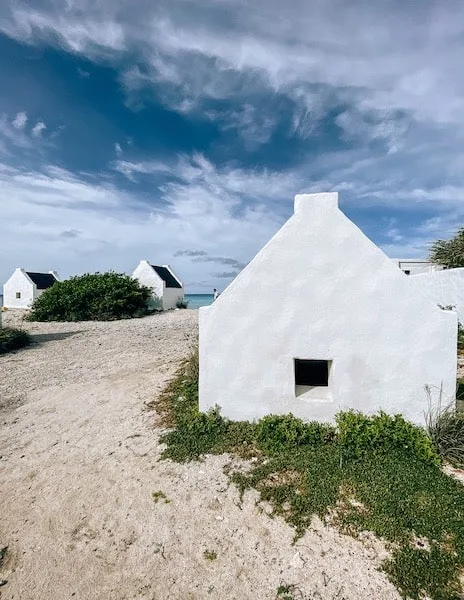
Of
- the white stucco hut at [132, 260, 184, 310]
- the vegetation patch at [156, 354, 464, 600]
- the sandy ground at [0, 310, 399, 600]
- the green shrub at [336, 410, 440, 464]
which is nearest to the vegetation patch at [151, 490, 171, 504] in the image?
the sandy ground at [0, 310, 399, 600]

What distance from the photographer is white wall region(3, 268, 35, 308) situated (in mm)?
30962

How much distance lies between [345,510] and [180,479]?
2.22m

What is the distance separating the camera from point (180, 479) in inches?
184

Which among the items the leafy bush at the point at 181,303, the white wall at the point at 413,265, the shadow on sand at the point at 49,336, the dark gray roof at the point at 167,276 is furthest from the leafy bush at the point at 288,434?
the leafy bush at the point at 181,303

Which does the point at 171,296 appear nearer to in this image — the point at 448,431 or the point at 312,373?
the point at 312,373

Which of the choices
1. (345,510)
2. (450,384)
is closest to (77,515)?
(345,510)

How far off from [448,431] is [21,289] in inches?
1393

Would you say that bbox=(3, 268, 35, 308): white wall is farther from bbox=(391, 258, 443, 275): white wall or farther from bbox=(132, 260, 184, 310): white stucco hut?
bbox=(391, 258, 443, 275): white wall

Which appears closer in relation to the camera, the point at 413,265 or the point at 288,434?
the point at 288,434

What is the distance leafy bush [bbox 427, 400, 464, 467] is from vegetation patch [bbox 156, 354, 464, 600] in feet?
0.17

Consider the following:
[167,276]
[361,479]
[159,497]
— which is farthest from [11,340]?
[167,276]

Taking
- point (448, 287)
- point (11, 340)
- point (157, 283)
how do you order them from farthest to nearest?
point (157, 283), point (448, 287), point (11, 340)

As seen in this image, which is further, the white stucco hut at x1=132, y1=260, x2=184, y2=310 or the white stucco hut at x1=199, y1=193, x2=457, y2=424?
the white stucco hut at x1=132, y1=260, x2=184, y2=310

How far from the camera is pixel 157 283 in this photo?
2817 centimetres
